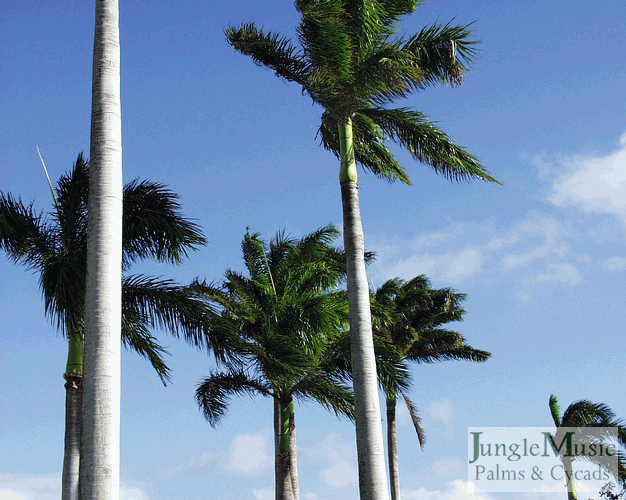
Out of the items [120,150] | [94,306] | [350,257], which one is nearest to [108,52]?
[120,150]

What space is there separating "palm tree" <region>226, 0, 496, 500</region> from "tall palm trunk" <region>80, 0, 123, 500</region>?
5.33 m

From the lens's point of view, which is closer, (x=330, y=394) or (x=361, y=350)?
(x=361, y=350)

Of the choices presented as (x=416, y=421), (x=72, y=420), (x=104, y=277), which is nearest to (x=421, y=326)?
(x=416, y=421)

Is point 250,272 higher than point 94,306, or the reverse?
point 250,272

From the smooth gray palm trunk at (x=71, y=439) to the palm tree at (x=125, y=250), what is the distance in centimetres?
2

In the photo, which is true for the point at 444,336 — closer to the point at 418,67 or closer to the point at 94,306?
the point at 418,67

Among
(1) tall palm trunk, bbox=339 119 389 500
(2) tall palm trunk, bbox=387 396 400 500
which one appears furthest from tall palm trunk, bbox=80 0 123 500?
(2) tall palm trunk, bbox=387 396 400 500

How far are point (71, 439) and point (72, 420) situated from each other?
1.07ft

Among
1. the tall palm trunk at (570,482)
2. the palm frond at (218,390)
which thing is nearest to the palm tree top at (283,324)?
the palm frond at (218,390)

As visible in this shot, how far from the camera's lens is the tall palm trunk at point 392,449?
25.3 metres

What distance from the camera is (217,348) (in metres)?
12.8

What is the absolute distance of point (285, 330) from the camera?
17.2 metres

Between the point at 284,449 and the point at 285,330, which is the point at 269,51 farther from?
the point at 284,449

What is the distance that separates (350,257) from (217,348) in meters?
3.03
